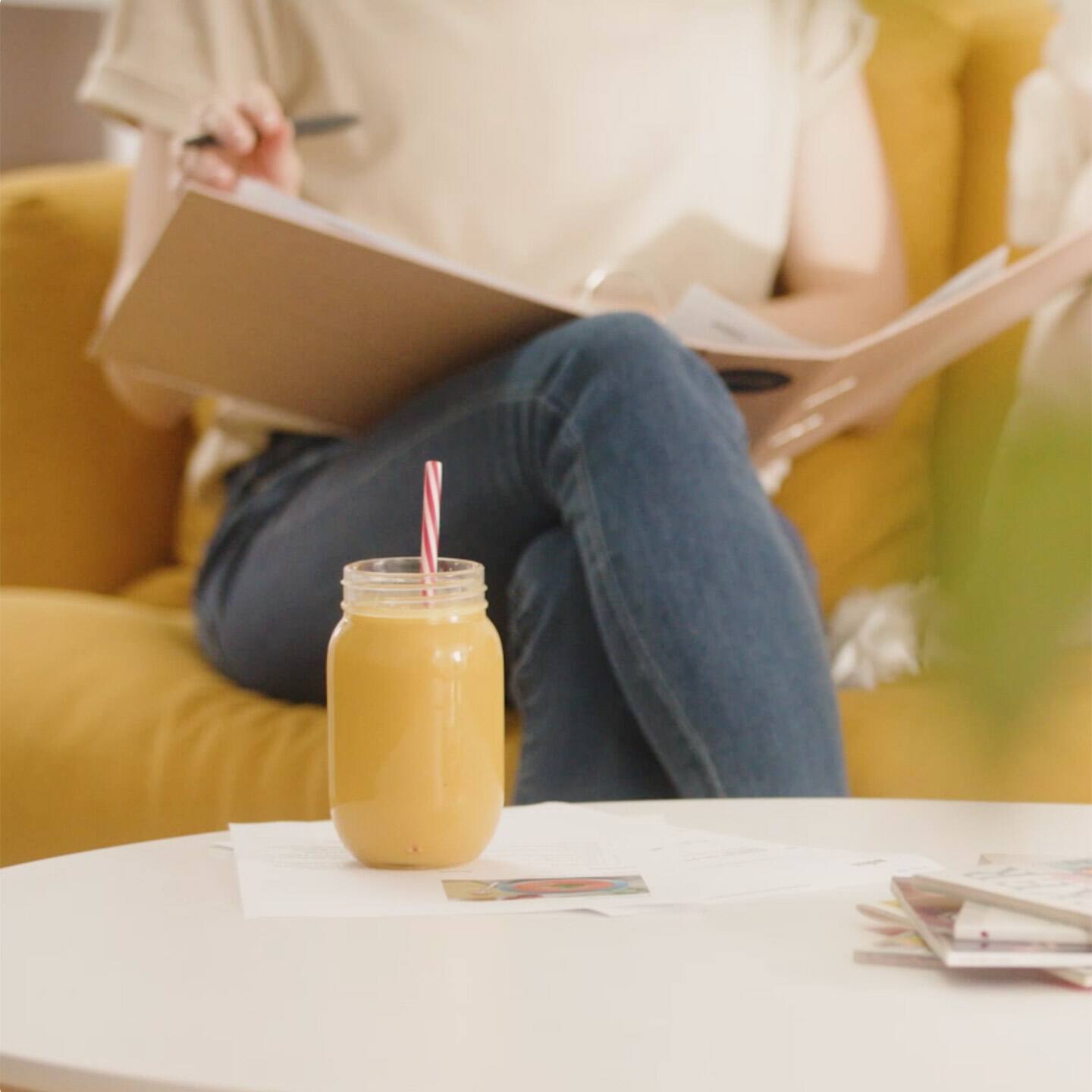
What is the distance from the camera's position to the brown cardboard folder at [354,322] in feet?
3.13

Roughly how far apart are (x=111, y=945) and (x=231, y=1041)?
0.35 feet

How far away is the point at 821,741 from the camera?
82cm

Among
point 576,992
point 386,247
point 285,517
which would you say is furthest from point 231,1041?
point 285,517

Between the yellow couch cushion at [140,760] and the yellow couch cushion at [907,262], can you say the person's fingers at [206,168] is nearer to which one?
the yellow couch cushion at [140,760]

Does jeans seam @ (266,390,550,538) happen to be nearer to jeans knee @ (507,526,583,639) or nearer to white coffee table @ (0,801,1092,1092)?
jeans knee @ (507,526,583,639)

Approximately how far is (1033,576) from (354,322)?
3.13 feet

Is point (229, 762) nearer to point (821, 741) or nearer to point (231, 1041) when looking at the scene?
point (821, 741)

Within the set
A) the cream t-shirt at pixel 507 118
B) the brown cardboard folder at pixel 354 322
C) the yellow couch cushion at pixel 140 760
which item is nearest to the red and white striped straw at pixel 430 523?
the brown cardboard folder at pixel 354 322

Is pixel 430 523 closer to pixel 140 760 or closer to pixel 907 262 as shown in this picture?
pixel 140 760

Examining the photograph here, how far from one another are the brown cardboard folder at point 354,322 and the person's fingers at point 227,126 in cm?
15

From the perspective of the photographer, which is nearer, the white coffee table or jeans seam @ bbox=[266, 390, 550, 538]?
the white coffee table

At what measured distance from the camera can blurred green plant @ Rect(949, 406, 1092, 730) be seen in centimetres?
12

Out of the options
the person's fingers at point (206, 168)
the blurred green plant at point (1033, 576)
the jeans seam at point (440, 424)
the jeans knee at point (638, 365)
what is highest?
the person's fingers at point (206, 168)

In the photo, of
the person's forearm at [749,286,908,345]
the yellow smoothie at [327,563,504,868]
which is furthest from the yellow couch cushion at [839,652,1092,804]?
the person's forearm at [749,286,908,345]
